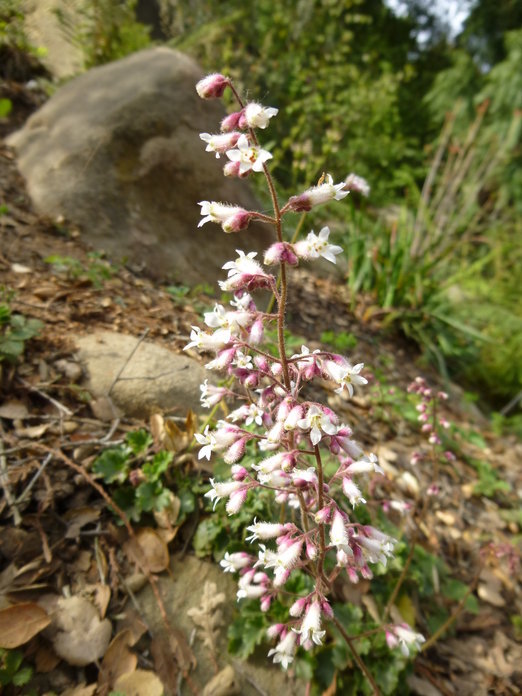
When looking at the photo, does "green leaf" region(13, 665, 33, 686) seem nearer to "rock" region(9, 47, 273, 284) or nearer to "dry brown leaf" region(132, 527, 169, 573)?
"dry brown leaf" region(132, 527, 169, 573)

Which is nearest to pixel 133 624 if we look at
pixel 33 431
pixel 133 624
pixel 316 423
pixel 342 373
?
pixel 133 624

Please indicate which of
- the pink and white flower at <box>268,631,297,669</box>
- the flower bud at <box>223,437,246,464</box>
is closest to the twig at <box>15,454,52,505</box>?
the flower bud at <box>223,437,246,464</box>

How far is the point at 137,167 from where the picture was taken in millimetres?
3766

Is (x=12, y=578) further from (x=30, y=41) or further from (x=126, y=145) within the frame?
(x=30, y=41)

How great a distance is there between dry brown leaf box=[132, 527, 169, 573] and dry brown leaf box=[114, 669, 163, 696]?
→ 0.35 m

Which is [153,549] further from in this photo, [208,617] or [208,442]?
[208,442]

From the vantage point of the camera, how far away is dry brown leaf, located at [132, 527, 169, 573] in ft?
5.74

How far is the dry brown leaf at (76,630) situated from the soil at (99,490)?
0.10 ft

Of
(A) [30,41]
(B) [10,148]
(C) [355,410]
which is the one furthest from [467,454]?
(A) [30,41]

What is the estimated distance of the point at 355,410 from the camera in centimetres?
323

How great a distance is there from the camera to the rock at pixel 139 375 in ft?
7.08

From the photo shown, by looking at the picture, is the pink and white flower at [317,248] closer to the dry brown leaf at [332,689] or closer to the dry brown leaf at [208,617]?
the dry brown leaf at [208,617]

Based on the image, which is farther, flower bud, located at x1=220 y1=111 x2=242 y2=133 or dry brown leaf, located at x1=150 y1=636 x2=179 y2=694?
dry brown leaf, located at x1=150 y1=636 x2=179 y2=694

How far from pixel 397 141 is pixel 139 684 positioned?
11293 mm
